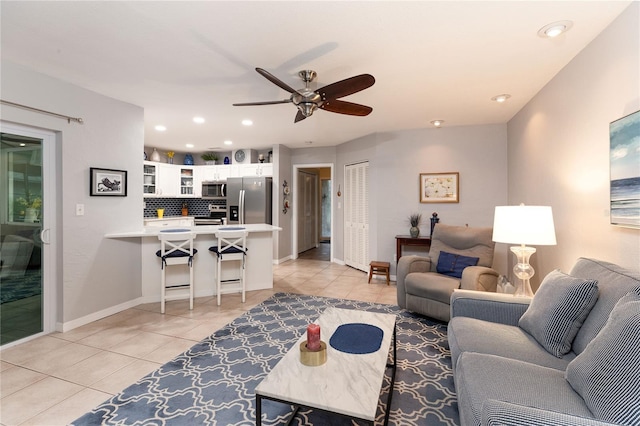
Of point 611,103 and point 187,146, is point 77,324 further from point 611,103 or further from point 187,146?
point 611,103

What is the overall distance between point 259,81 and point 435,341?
2998 millimetres

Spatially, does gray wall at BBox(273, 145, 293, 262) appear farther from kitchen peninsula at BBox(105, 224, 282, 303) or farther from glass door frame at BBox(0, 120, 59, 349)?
glass door frame at BBox(0, 120, 59, 349)

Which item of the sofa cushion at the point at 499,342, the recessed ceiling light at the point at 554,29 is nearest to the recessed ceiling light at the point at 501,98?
the recessed ceiling light at the point at 554,29

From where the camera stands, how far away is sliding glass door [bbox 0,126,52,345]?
2691 millimetres

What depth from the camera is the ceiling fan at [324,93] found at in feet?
7.03

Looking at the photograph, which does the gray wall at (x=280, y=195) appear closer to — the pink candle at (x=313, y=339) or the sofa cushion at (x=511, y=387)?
the pink candle at (x=313, y=339)

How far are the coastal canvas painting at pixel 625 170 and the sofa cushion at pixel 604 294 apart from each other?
33 centimetres

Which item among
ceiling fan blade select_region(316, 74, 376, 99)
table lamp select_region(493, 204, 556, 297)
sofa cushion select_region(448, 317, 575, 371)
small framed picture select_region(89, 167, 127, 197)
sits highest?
ceiling fan blade select_region(316, 74, 376, 99)

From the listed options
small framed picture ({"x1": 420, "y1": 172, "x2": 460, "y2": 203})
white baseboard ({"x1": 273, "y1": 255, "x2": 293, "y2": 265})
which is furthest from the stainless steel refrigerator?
small framed picture ({"x1": 420, "y1": 172, "x2": 460, "y2": 203})

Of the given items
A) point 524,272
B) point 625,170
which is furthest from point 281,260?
point 625,170

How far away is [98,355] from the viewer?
2.53m

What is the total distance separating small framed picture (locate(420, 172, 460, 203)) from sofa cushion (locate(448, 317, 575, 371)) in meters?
2.94

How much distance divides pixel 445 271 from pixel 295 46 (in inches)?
112

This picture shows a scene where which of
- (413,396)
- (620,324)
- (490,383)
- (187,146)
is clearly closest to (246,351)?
(413,396)
